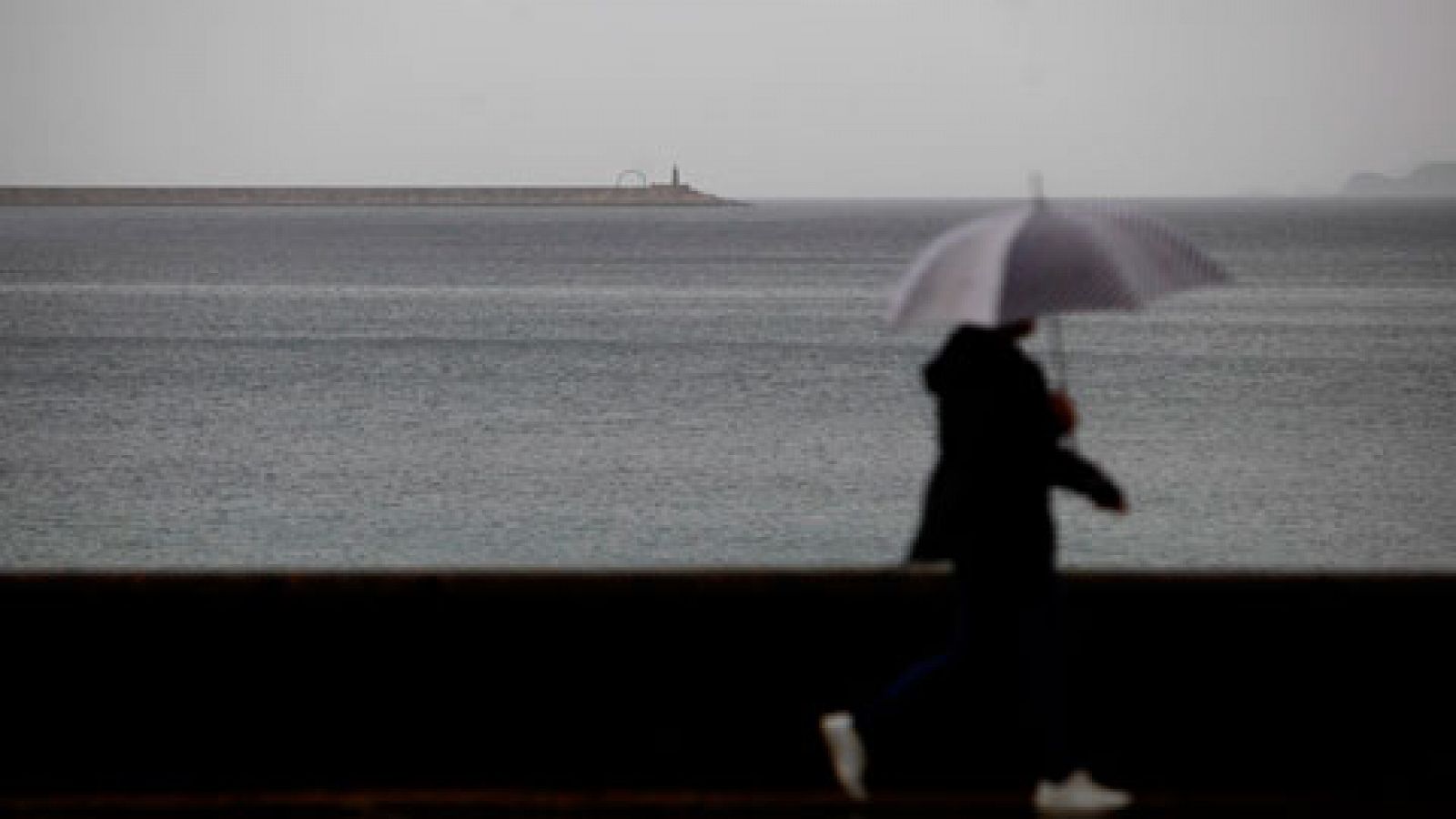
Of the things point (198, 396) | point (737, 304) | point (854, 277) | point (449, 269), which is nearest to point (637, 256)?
point (449, 269)

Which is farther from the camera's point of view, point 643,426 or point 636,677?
point 643,426

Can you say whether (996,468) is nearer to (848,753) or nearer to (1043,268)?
(1043,268)

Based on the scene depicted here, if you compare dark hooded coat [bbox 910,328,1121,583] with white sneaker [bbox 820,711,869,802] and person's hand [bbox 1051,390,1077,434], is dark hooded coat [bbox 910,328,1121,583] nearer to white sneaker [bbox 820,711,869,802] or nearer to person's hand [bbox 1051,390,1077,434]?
person's hand [bbox 1051,390,1077,434]

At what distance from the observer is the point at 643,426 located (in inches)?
1465

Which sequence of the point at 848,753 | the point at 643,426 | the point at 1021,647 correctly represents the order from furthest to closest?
the point at 643,426
the point at 848,753
the point at 1021,647

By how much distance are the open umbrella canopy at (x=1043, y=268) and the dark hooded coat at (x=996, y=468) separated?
117mm

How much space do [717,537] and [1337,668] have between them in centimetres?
2056

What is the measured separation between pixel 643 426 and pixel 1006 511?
3301 cm

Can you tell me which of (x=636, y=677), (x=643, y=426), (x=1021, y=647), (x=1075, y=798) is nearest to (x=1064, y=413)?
(x=1021, y=647)

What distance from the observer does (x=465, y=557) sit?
80.9 ft

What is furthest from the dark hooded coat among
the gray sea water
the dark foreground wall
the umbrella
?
the gray sea water

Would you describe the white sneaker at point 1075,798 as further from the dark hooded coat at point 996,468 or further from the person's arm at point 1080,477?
the person's arm at point 1080,477

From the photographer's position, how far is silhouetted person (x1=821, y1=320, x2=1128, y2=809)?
4.27 meters

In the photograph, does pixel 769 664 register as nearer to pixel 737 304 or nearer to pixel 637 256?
pixel 737 304
